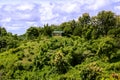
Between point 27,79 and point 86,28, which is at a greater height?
point 86,28

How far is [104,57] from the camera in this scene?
52.5 meters

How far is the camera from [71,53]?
54.3 m

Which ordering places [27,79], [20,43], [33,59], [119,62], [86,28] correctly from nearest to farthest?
[119,62]
[27,79]
[33,59]
[86,28]
[20,43]

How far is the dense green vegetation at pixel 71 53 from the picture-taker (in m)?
49.8

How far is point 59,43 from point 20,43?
11.1m

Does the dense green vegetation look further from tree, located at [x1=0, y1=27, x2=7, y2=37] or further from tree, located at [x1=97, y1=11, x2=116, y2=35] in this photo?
tree, located at [x1=0, y1=27, x2=7, y2=37]

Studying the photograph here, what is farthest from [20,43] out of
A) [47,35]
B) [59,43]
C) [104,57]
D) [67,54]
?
[104,57]

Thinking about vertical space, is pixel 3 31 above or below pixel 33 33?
above

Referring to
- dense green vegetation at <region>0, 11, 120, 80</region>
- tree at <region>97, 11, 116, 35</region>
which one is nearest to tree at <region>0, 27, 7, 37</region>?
dense green vegetation at <region>0, 11, 120, 80</region>

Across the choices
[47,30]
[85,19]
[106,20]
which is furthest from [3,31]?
[106,20]

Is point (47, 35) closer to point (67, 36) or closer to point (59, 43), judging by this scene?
point (67, 36)

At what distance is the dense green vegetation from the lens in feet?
164

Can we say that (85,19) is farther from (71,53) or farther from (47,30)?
(71,53)

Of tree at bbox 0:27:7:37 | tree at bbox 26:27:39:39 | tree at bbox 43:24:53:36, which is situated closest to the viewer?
tree at bbox 43:24:53:36
